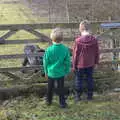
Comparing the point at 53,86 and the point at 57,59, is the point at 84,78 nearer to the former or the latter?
the point at 53,86

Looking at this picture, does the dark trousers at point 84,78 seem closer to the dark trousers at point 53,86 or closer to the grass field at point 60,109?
the grass field at point 60,109

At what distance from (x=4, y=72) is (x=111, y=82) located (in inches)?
85.1

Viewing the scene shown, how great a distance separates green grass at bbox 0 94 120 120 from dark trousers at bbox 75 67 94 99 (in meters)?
0.22

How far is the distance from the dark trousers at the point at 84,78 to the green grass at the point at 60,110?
0.72 ft

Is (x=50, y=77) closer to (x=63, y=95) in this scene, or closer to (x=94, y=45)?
(x=63, y=95)

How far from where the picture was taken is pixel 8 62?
10070 millimetres

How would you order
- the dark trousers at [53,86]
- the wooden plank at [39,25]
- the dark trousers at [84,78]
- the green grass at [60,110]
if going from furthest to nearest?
the wooden plank at [39,25], the dark trousers at [84,78], the dark trousers at [53,86], the green grass at [60,110]

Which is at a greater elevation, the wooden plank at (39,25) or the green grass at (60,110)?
the wooden plank at (39,25)

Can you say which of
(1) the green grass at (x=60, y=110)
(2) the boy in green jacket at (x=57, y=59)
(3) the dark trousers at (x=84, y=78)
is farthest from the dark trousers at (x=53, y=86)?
(3) the dark trousers at (x=84, y=78)

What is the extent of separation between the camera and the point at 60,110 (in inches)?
245

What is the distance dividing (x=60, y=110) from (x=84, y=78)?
87 cm

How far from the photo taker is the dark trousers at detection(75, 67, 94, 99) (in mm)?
6543

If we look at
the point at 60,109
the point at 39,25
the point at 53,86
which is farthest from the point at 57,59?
the point at 39,25

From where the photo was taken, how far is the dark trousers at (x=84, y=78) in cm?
654
